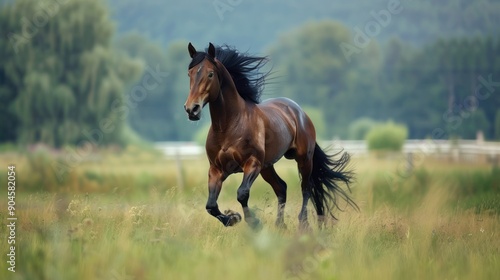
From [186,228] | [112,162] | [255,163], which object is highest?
[255,163]

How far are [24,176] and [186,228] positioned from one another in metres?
11.9

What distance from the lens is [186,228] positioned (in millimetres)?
9516

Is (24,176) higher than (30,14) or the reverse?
the reverse

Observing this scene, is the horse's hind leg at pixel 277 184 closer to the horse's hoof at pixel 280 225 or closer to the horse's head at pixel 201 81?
the horse's hoof at pixel 280 225

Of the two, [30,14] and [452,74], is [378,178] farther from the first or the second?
[452,74]

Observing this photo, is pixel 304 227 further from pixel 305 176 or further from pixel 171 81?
pixel 171 81

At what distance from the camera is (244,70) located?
1041cm

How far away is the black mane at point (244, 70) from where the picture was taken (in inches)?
402

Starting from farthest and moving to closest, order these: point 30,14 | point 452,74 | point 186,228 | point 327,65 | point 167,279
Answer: point 327,65 → point 452,74 → point 30,14 → point 186,228 → point 167,279

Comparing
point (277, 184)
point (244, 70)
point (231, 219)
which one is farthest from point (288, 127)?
point (231, 219)

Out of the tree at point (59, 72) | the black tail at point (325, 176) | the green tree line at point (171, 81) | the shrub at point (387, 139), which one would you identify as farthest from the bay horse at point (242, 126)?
the tree at point (59, 72)

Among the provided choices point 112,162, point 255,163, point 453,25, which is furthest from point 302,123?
point 453,25

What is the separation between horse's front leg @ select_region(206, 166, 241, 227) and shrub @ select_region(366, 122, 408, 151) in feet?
95.2

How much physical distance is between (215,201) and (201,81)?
1.30 m
